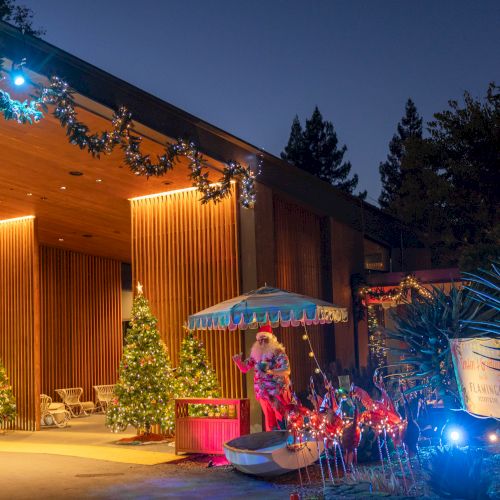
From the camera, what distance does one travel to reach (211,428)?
36.7 ft

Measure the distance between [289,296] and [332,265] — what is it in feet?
22.7

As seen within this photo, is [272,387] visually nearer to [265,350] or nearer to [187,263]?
[265,350]

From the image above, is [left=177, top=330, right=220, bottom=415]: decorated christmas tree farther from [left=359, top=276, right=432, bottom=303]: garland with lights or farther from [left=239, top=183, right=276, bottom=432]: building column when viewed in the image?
[left=359, top=276, right=432, bottom=303]: garland with lights

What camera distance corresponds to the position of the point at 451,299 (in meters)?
8.09

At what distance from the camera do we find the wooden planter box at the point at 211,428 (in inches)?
434

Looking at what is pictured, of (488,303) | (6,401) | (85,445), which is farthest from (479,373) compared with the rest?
(6,401)

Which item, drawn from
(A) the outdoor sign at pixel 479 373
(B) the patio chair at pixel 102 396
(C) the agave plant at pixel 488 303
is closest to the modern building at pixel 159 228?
(B) the patio chair at pixel 102 396

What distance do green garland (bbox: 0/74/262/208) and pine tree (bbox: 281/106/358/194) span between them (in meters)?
36.3

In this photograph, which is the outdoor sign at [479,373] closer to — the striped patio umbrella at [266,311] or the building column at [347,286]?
the striped patio umbrella at [266,311]

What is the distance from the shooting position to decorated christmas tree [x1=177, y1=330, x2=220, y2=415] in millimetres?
12680

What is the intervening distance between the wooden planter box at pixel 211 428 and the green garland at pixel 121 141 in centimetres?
326

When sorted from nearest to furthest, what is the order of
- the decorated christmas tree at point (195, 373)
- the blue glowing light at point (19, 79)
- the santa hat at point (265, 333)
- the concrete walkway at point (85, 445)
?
the blue glowing light at point (19, 79) → the santa hat at point (265, 333) → the concrete walkway at point (85, 445) → the decorated christmas tree at point (195, 373)

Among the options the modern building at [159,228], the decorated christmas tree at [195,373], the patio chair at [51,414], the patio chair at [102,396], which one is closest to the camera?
the modern building at [159,228]

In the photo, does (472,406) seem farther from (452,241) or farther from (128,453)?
(452,241)
